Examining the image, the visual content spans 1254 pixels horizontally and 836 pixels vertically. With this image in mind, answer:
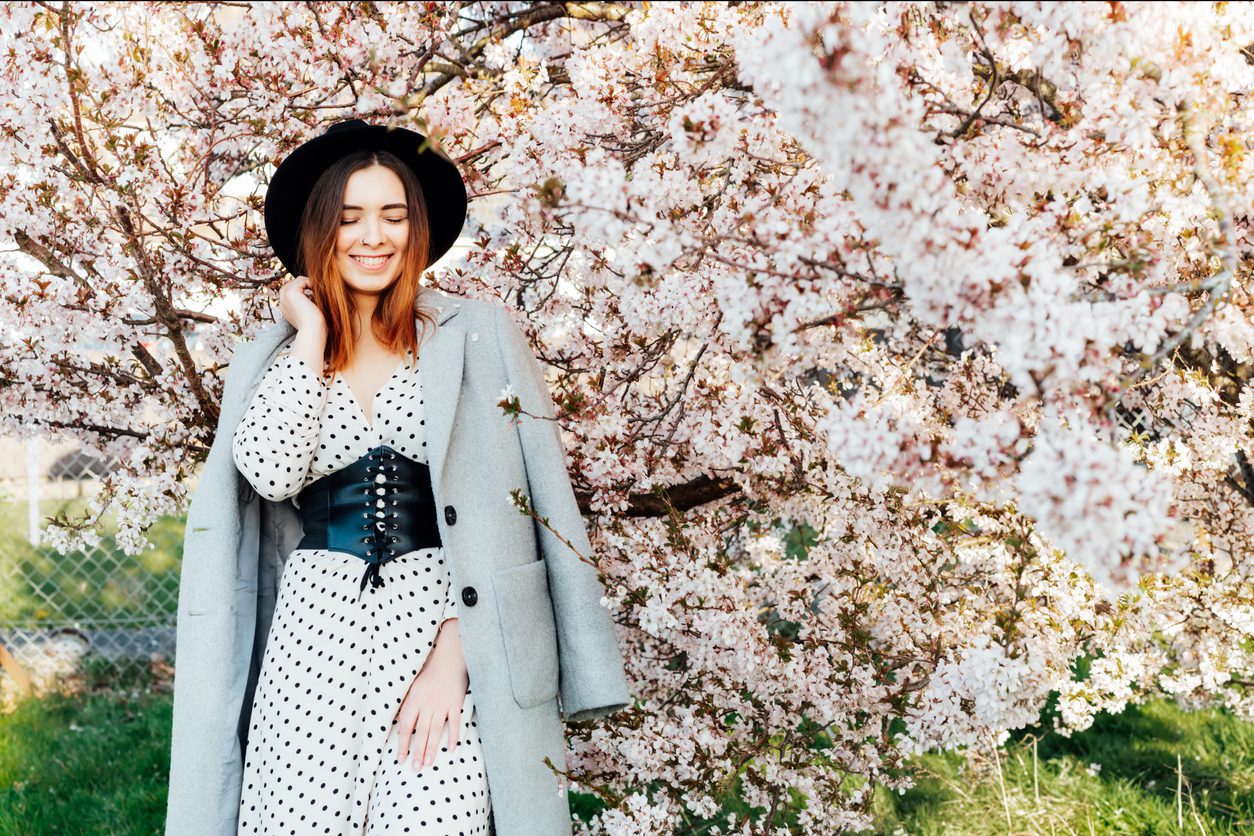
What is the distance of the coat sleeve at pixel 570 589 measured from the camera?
215 cm

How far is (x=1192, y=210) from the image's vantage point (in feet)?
5.34

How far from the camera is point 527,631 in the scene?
83.4 inches

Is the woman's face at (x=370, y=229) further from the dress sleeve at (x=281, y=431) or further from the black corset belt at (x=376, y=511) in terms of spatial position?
the black corset belt at (x=376, y=511)

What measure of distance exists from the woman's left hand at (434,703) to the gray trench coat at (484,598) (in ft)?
0.16

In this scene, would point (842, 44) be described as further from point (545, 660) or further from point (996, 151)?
point (545, 660)

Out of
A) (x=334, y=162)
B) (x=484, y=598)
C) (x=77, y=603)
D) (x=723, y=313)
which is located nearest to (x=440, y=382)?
(x=484, y=598)

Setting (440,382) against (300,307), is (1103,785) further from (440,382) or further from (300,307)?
(300,307)

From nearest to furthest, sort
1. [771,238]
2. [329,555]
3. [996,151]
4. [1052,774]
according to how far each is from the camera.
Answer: [771,238] < [996,151] < [329,555] < [1052,774]

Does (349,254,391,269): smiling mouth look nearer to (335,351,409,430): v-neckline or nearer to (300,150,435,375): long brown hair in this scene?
(300,150,435,375): long brown hair

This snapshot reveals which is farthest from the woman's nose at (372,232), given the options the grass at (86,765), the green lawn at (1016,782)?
the grass at (86,765)

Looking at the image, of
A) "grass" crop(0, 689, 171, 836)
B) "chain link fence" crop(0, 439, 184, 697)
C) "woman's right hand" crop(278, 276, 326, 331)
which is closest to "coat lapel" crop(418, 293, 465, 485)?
"woman's right hand" crop(278, 276, 326, 331)

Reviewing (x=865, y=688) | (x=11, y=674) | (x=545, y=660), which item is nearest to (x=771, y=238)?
(x=545, y=660)

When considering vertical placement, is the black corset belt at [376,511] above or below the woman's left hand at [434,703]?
above

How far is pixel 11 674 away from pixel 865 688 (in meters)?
4.07
